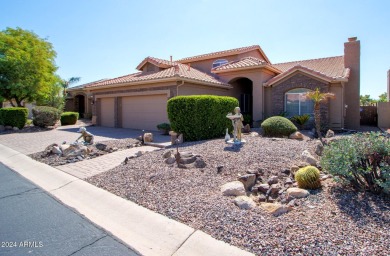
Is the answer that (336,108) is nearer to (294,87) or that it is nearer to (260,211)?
(294,87)

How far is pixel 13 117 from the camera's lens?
19.3 m

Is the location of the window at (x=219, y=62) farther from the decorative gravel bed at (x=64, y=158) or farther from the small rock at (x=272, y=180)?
the small rock at (x=272, y=180)

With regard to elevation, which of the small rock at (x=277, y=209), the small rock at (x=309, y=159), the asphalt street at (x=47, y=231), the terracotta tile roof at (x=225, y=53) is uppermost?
the terracotta tile roof at (x=225, y=53)

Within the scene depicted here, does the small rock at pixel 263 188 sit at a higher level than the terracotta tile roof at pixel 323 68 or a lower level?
lower

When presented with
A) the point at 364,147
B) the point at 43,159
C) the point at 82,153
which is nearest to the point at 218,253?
the point at 364,147

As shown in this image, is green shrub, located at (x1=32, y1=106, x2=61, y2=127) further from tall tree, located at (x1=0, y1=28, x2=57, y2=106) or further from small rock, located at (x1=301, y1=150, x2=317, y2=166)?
small rock, located at (x1=301, y1=150, x2=317, y2=166)

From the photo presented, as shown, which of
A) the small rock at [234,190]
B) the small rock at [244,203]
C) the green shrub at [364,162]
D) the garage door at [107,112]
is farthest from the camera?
the garage door at [107,112]

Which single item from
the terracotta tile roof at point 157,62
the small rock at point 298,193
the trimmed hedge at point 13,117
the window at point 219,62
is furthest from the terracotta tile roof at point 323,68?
the trimmed hedge at point 13,117

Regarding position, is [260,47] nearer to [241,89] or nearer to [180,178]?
[241,89]

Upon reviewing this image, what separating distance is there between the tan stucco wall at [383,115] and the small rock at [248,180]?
20409mm

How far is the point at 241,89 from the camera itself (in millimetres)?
20641

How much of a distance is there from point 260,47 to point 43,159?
19.2 meters

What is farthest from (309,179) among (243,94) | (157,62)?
(157,62)

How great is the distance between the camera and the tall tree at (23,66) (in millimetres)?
21922
